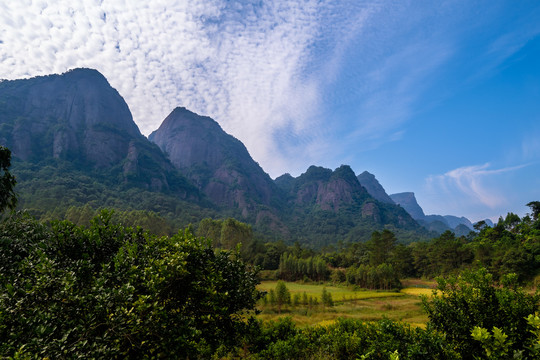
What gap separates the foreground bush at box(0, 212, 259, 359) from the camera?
441 centimetres

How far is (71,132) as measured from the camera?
163 m

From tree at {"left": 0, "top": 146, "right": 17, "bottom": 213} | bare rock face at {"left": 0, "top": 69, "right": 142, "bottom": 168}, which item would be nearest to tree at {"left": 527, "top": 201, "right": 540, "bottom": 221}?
tree at {"left": 0, "top": 146, "right": 17, "bottom": 213}

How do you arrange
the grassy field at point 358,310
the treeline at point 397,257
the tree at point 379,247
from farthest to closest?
the tree at point 379,247, the treeline at point 397,257, the grassy field at point 358,310

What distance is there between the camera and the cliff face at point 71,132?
148 m

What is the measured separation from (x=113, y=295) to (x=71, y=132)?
208 meters

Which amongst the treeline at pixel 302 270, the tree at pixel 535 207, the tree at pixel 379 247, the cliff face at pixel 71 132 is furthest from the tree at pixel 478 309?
the cliff face at pixel 71 132

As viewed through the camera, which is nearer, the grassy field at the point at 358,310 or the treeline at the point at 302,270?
the grassy field at the point at 358,310

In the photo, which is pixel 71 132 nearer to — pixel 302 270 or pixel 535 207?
pixel 302 270

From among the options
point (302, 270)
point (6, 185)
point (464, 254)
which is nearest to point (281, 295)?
point (302, 270)

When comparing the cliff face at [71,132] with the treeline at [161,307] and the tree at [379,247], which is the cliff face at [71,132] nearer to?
the tree at [379,247]

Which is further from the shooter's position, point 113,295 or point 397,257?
point 397,257

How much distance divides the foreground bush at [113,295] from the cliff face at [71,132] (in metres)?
174

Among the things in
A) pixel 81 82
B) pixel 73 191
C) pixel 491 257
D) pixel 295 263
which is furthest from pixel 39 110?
pixel 491 257

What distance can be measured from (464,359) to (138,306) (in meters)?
8.88
